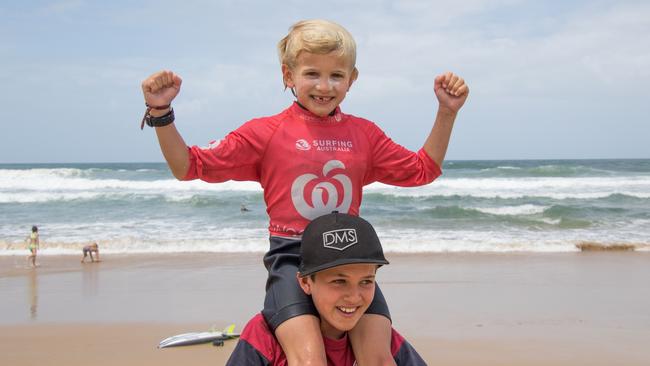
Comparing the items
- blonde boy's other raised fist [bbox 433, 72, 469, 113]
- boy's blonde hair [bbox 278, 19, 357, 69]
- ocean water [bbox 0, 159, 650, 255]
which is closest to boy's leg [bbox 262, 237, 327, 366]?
boy's blonde hair [bbox 278, 19, 357, 69]

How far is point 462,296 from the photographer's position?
26.6 ft

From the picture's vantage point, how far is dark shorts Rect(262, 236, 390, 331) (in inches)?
92.4

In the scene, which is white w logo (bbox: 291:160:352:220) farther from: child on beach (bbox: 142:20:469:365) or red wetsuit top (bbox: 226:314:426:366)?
red wetsuit top (bbox: 226:314:426:366)

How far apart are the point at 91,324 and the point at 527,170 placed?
33730 millimetres

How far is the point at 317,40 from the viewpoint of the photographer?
7.91ft

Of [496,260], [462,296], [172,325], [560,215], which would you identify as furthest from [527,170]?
[172,325]

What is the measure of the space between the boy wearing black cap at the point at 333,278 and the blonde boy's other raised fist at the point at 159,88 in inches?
26.8

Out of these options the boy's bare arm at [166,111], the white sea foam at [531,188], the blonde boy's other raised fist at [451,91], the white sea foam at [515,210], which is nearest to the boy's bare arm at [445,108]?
the blonde boy's other raised fist at [451,91]

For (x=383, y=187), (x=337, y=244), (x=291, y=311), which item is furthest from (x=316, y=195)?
(x=383, y=187)

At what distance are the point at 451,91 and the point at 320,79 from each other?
571 millimetres

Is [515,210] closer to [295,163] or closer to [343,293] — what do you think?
[295,163]

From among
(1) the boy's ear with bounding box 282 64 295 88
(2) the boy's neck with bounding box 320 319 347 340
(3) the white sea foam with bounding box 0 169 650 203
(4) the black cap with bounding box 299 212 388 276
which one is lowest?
(3) the white sea foam with bounding box 0 169 650 203

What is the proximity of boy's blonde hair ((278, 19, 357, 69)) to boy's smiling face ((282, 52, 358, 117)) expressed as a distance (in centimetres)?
2

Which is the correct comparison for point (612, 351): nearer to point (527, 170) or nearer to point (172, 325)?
point (172, 325)
